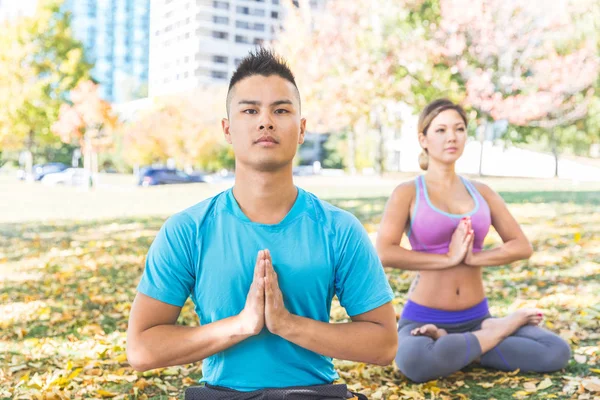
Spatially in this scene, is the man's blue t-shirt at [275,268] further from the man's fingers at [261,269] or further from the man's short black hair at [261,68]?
the man's short black hair at [261,68]

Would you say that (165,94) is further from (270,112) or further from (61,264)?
(270,112)

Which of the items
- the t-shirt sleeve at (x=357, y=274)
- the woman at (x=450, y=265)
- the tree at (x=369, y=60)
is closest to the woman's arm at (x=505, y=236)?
the woman at (x=450, y=265)

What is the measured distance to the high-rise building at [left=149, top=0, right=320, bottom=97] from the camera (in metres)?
69.6

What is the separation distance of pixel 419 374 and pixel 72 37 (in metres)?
32.7

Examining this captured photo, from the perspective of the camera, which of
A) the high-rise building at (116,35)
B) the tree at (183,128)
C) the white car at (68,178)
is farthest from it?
the high-rise building at (116,35)

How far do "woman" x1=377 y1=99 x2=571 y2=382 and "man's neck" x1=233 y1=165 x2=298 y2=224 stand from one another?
1.99 metres

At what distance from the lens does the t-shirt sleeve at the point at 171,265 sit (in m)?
2.26

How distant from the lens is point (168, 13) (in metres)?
68.8

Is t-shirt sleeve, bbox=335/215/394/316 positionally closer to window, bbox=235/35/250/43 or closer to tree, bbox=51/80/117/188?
tree, bbox=51/80/117/188

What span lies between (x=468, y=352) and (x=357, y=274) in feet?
6.95

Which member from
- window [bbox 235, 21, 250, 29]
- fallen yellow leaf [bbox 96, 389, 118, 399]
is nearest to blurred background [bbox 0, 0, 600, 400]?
fallen yellow leaf [bbox 96, 389, 118, 399]

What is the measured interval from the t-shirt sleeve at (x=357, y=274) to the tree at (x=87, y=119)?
3081 centimetres

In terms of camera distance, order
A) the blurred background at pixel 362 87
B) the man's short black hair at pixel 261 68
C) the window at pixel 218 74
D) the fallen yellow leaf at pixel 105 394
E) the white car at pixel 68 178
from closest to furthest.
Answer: the man's short black hair at pixel 261 68 → the fallen yellow leaf at pixel 105 394 → the blurred background at pixel 362 87 → the white car at pixel 68 178 → the window at pixel 218 74

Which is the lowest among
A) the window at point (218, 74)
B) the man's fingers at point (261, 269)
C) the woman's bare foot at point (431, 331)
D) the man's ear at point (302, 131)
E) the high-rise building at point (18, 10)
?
the woman's bare foot at point (431, 331)
